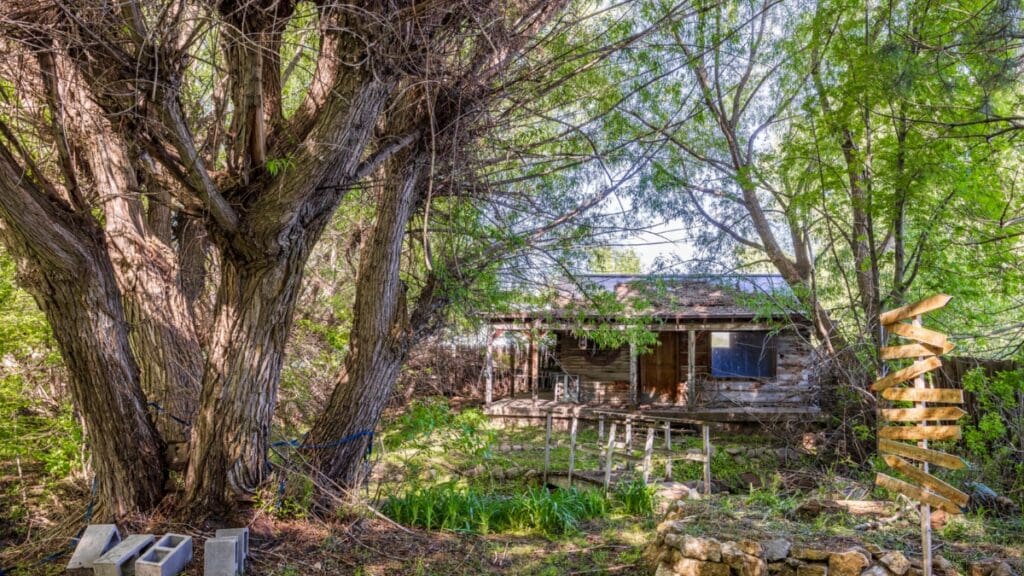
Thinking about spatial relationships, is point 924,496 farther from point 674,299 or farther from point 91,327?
point 91,327

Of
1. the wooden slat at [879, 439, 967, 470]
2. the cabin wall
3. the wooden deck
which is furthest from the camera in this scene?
the cabin wall

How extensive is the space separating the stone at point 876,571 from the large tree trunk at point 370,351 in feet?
11.8

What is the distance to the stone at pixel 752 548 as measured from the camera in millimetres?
4188

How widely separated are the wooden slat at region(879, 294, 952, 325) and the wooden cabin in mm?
6963

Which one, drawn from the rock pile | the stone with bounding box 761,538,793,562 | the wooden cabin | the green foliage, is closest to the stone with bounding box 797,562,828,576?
the rock pile

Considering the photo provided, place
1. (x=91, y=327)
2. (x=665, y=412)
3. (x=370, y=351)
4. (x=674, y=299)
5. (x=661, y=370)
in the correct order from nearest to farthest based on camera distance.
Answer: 1. (x=91, y=327)
2. (x=370, y=351)
3. (x=674, y=299)
4. (x=665, y=412)
5. (x=661, y=370)

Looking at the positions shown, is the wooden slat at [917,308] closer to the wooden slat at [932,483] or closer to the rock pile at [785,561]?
the wooden slat at [932,483]

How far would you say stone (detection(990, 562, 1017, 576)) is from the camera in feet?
12.9

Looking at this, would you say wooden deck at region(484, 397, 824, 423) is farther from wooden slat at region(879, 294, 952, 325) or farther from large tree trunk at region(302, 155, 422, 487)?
wooden slat at region(879, 294, 952, 325)

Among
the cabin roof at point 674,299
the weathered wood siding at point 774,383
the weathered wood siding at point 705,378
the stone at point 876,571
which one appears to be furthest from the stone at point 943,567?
the weathered wood siding at point 774,383

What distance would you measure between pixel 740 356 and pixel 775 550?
12.0 metres

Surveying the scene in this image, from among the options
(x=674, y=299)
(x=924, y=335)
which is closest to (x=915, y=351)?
(x=924, y=335)

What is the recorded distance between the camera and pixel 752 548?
4219 mm

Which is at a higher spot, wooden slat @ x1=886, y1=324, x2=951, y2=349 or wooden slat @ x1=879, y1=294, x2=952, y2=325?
wooden slat @ x1=879, y1=294, x2=952, y2=325
